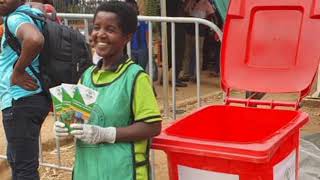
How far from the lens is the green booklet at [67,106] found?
2.16 m

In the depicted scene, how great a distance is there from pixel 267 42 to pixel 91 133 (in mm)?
1311

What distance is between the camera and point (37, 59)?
10.5ft

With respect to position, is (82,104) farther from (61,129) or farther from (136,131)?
(136,131)

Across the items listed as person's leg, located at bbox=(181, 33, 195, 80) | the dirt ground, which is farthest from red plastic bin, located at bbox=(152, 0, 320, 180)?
person's leg, located at bbox=(181, 33, 195, 80)

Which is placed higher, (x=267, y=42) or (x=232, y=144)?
(x=267, y=42)

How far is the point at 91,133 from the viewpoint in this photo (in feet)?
7.00

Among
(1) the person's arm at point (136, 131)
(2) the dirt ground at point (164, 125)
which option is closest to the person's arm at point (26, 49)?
(2) the dirt ground at point (164, 125)

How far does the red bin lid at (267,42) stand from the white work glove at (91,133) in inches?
39.4

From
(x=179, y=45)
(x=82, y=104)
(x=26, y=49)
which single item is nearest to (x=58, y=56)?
(x=26, y=49)

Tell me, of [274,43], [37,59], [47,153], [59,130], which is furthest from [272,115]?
[47,153]

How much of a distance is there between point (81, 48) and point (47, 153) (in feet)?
6.98

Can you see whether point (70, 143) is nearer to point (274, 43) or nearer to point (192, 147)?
point (274, 43)

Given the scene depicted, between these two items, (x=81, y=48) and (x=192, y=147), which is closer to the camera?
(x=192, y=147)

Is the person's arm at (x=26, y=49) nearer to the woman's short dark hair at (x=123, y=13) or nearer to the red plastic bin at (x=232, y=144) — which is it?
the woman's short dark hair at (x=123, y=13)
